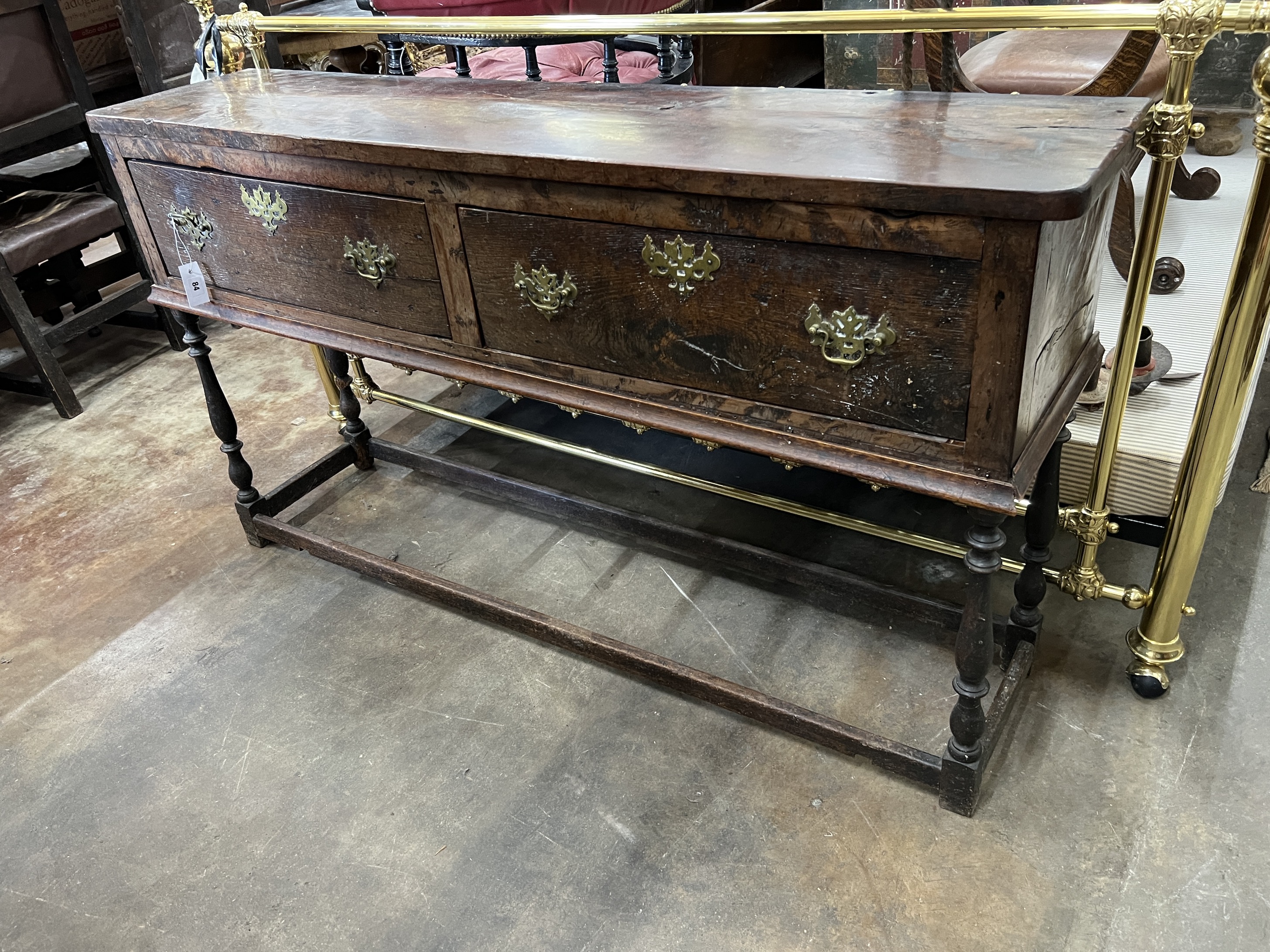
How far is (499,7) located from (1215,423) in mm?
2498

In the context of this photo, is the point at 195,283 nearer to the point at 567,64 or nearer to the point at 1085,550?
the point at 567,64

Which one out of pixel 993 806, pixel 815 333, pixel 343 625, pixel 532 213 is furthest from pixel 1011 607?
pixel 343 625

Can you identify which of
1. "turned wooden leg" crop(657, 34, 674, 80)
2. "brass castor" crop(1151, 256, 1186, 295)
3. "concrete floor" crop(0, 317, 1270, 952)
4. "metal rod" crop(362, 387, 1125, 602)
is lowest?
"concrete floor" crop(0, 317, 1270, 952)

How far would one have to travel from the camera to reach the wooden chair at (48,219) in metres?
3.31

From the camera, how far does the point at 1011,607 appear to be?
2.09 meters

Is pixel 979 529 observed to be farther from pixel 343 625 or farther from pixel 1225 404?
pixel 343 625

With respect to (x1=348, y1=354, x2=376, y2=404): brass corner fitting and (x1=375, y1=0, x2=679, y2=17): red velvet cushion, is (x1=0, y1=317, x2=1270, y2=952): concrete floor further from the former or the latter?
(x1=375, y1=0, x2=679, y2=17): red velvet cushion

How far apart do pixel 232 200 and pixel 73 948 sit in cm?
143

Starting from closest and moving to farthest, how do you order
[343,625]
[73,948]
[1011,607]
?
[73,948], [1011,607], [343,625]

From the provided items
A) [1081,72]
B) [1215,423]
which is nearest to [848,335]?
[1215,423]

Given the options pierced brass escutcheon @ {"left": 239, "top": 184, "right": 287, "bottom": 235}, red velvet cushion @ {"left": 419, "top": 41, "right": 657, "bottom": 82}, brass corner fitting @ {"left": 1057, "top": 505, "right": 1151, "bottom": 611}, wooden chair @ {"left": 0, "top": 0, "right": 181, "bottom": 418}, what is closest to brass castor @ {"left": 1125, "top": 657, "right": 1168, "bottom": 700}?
brass corner fitting @ {"left": 1057, "top": 505, "right": 1151, "bottom": 611}

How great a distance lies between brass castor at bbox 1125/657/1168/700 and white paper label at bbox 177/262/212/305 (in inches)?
84.3

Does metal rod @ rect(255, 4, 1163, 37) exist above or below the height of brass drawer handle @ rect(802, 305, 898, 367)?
above

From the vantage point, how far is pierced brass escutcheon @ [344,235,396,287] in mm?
1695
